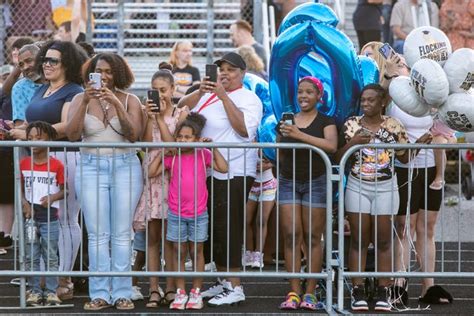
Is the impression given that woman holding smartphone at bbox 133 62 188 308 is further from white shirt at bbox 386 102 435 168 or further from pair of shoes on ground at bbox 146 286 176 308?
white shirt at bbox 386 102 435 168

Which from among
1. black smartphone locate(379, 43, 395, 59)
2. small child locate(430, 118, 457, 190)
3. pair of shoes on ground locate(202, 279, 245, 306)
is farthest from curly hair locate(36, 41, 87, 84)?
small child locate(430, 118, 457, 190)

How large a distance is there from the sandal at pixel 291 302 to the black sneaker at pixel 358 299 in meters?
0.42

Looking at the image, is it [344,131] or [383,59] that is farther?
[383,59]

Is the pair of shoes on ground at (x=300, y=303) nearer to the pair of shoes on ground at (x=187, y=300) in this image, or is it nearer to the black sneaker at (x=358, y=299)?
the black sneaker at (x=358, y=299)

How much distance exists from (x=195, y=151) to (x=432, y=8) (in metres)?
8.53

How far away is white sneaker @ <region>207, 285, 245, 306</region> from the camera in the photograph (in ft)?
34.3

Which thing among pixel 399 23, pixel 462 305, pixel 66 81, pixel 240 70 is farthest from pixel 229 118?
pixel 399 23

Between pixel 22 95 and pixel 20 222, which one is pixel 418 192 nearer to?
pixel 20 222

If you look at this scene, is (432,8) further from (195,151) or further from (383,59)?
(195,151)

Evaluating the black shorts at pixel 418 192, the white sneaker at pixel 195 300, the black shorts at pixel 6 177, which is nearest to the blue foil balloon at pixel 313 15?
the black shorts at pixel 418 192

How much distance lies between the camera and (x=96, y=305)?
10195 mm

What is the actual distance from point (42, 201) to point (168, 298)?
124 cm

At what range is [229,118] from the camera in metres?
10.5

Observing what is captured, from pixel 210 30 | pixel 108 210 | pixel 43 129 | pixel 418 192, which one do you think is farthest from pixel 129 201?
pixel 210 30
